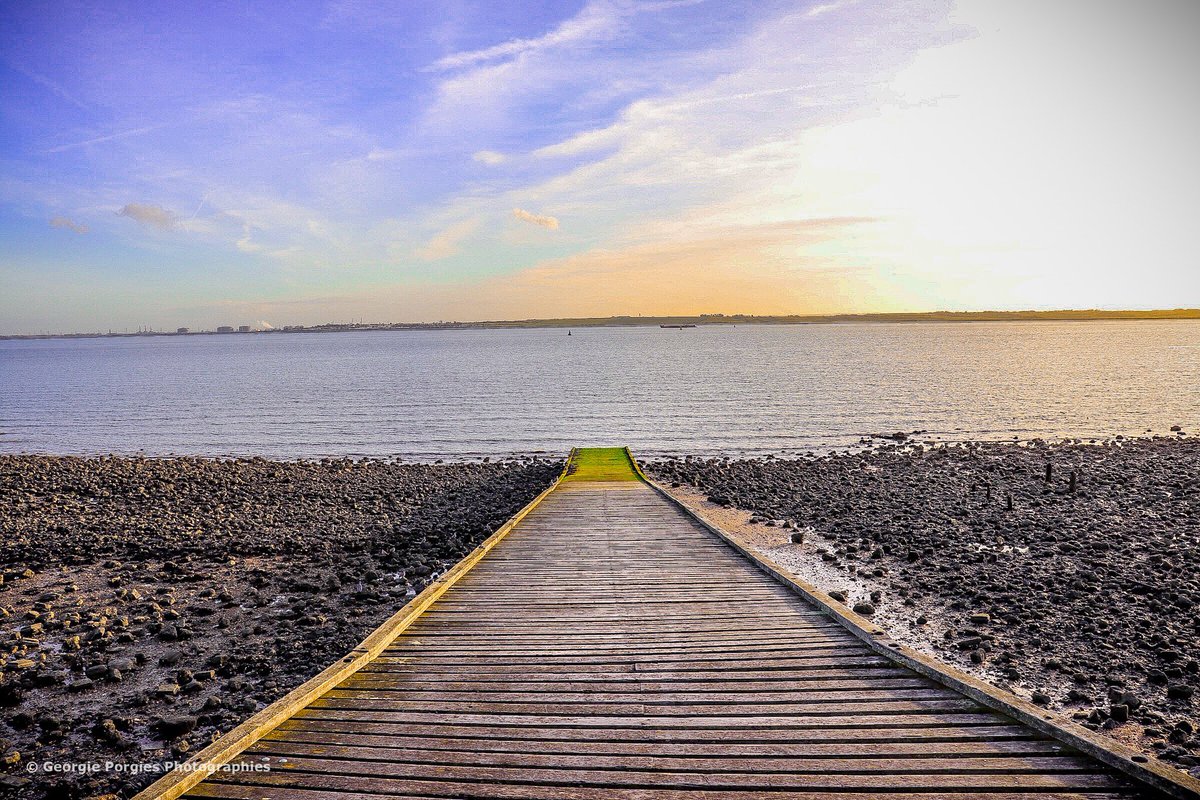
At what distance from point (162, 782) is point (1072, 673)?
8.97 metres

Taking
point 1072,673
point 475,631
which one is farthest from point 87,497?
point 1072,673

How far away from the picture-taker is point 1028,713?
4590 millimetres

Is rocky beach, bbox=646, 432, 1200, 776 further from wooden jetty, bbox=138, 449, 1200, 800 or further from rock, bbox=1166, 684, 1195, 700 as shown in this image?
wooden jetty, bbox=138, 449, 1200, 800

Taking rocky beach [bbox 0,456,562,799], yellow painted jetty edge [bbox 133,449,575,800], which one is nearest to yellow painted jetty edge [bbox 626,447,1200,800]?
yellow painted jetty edge [bbox 133,449,575,800]

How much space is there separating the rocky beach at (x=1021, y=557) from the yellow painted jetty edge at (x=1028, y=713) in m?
2.57

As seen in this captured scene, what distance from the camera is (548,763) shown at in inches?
168

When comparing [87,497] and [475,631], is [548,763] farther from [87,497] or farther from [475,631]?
[87,497]

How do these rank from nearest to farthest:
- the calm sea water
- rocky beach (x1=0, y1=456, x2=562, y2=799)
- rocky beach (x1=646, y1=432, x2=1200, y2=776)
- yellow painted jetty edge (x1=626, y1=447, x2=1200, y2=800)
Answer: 1. yellow painted jetty edge (x1=626, y1=447, x2=1200, y2=800)
2. rocky beach (x1=0, y1=456, x2=562, y2=799)
3. rocky beach (x1=646, y1=432, x2=1200, y2=776)
4. the calm sea water

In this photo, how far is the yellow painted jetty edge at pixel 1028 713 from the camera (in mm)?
3828

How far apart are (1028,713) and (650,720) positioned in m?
2.50

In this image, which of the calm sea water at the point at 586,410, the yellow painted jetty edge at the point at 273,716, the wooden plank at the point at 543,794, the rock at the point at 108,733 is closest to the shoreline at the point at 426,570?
the rock at the point at 108,733

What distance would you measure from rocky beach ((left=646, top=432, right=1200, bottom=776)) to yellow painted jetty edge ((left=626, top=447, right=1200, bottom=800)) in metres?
2.57

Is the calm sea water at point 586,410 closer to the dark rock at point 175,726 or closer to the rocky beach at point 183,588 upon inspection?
the rocky beach at point 183,588

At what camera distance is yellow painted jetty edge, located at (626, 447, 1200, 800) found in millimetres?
3828
